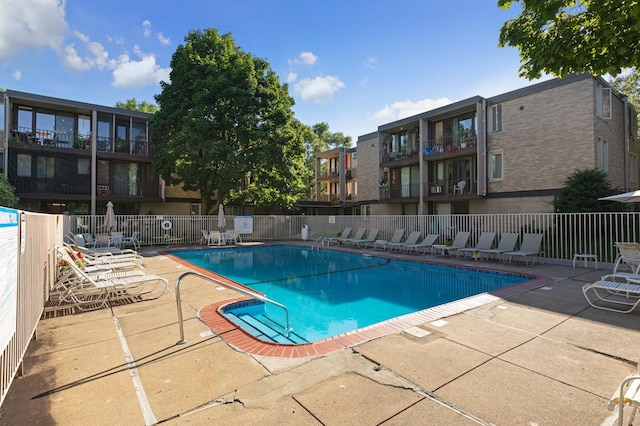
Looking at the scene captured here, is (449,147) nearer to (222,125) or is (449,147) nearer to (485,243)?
(485,243)

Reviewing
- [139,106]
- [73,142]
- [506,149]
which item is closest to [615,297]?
[506,149]

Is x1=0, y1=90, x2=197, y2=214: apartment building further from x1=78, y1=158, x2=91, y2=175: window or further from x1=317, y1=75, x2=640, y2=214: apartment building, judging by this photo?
x1=317, y1=75, x2=640, y2=214: apartment building

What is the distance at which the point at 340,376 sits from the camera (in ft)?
11.2

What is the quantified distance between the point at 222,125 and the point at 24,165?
1291cm

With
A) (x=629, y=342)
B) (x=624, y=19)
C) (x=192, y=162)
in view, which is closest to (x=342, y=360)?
(x=629, y=342)

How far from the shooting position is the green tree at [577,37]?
17.9 ft

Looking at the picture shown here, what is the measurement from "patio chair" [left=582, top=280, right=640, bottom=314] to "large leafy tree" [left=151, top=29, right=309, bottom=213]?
57.3 feet

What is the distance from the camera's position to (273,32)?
536 inches

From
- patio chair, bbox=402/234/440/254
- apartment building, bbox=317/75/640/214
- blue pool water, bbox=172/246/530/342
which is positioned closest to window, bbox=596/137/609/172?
apartment building, bbox=317/75/640/214

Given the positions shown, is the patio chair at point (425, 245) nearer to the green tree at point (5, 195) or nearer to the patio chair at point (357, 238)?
the patio chair at point (357, 238)

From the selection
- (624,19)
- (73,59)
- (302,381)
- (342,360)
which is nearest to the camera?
(302,381)

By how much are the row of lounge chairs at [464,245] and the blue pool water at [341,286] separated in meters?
1.87

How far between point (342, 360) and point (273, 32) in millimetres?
13925

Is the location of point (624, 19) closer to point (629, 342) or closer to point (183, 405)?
point (629, 342)
